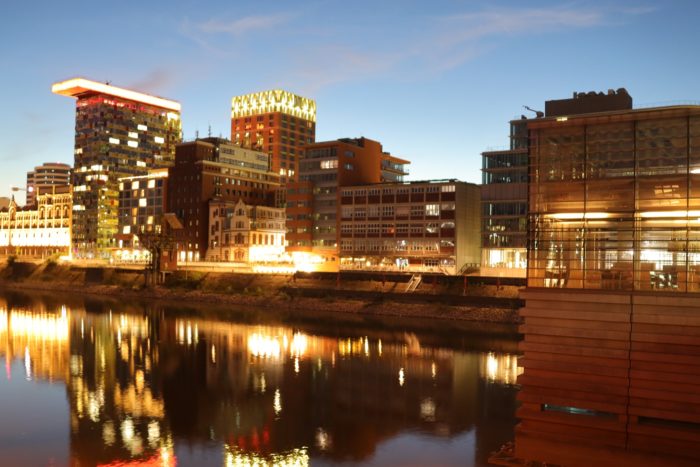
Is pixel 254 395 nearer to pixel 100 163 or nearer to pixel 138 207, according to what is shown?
pixel 138 207

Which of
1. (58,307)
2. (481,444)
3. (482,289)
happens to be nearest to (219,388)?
(481,444)

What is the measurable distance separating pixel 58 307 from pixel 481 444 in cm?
7790

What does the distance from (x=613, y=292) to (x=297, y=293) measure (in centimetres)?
7059

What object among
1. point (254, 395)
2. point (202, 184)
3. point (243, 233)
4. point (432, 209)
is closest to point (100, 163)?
point (202, 184)

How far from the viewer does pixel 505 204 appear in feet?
328

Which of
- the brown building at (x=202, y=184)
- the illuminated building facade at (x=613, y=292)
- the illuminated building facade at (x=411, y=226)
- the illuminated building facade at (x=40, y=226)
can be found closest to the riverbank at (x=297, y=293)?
the illuminated building facade at (x=411, y=226)

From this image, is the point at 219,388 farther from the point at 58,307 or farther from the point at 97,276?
the point at 97,276

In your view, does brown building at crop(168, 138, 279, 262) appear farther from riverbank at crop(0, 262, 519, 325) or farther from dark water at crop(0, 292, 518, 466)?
dark water at crop(0, 292, 518, 466)

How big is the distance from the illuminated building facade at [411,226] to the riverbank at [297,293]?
1732 centimetres

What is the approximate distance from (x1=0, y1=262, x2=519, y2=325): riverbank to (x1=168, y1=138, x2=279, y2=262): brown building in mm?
20579

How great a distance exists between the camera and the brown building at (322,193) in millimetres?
117438

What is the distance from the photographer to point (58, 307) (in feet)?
302

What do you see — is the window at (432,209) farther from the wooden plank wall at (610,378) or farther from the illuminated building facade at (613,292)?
the wooden plank wall at (610,378)

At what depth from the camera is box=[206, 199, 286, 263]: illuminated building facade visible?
13112cm
